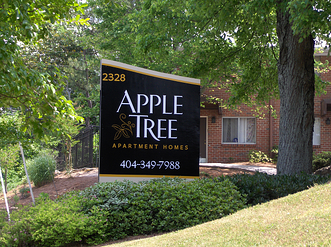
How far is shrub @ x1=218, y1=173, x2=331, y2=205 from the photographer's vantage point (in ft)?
19.3

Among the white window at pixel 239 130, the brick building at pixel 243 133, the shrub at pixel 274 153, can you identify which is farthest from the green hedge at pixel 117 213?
the white window at pixel 239 130

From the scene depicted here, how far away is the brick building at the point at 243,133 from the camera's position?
686 inches

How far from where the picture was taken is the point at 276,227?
3.56 m

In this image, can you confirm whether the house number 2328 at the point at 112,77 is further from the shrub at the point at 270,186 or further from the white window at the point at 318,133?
the white window at the point at 318,133

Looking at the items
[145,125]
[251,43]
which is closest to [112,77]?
[145,125]

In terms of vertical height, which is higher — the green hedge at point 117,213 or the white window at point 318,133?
the white window at point 318,133

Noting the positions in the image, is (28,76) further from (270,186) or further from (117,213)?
(270,186)

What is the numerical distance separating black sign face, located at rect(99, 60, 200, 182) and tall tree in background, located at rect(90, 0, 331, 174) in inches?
69.5

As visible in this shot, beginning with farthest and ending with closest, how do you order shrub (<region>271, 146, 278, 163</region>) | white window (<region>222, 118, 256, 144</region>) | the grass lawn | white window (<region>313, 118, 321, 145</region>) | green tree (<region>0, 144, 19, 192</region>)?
white window (<region>222, 118, 256, 144</region>) → white window (<region>313, 118, 321, 145</region>) → shrub (<region>271, 146, 278, 163</region>) → green tree (<region>0, 144, 19, 192</region>) → the grass lawn

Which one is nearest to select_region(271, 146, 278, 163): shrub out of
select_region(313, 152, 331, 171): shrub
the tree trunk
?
select_region(313, 152, 331, 171): shrub

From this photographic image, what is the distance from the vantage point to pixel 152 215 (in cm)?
533

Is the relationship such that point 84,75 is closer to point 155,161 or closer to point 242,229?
point 155,161

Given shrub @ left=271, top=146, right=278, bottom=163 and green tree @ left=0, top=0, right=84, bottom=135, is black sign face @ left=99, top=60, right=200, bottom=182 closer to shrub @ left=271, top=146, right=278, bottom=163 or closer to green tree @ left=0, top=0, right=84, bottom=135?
green tree @ left=0, top=0, right=84, bottom=135

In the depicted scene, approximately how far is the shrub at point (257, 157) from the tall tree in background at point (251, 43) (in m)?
5.86
